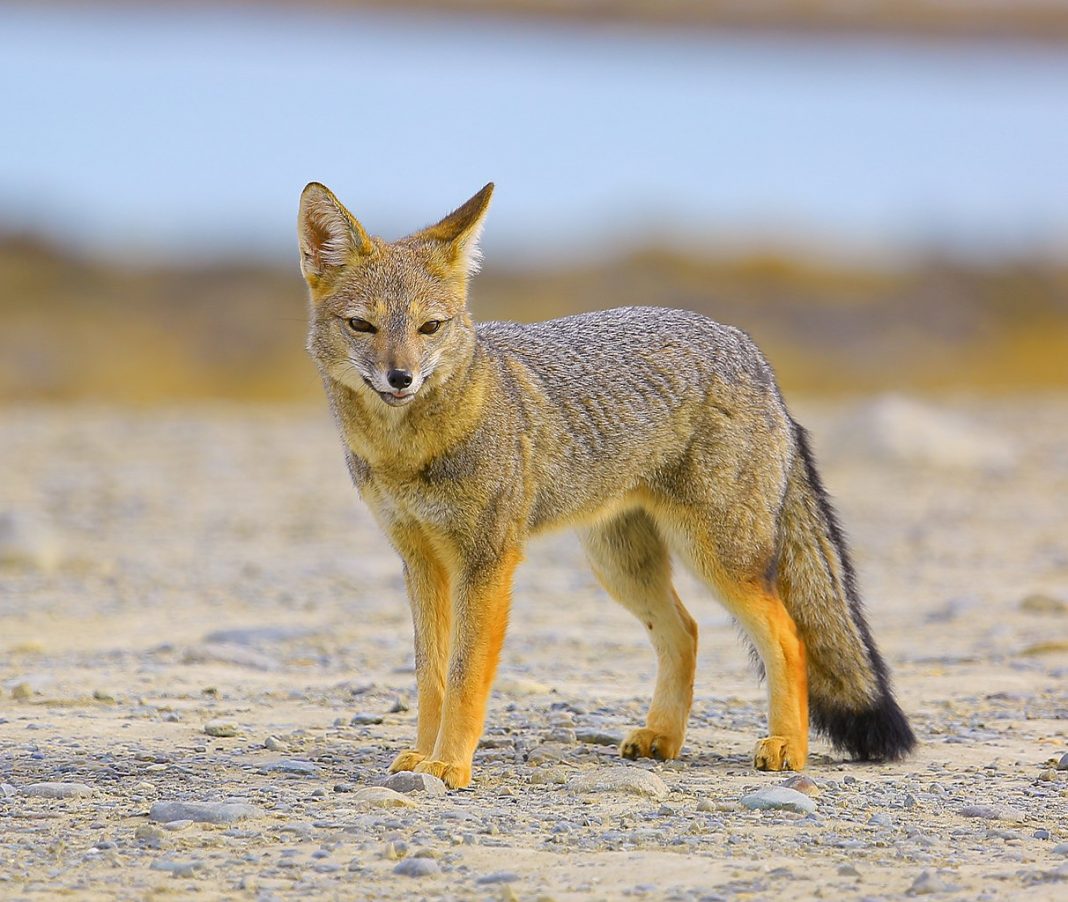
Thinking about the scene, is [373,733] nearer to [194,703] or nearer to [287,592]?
[194,703]

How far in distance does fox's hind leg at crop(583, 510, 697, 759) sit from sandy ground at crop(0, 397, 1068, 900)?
0.22m

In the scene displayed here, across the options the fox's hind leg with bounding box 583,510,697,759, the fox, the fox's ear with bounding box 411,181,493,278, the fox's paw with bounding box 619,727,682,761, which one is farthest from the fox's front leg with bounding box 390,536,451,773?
the fox's ear with bounding box 411,181,493,278

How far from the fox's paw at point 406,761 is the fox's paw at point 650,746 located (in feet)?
2.66

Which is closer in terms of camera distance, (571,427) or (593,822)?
(593,822)

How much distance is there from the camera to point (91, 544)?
972 centimetres

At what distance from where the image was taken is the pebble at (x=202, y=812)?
4.50 metres

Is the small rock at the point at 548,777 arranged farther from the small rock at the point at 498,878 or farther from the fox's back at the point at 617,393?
the small rock at the point at 498,878

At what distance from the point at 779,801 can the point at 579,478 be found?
148cm

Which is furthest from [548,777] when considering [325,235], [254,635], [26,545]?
[26,545]

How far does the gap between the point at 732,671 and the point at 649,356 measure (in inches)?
73.6

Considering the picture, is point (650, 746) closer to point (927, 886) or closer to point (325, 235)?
point (927, 886)

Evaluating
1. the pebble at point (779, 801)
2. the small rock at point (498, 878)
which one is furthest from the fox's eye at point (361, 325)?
the small rock at point (498, 878)

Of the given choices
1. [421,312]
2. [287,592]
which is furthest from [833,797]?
[287,592]

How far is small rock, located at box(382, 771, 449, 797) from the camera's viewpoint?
195 inches
